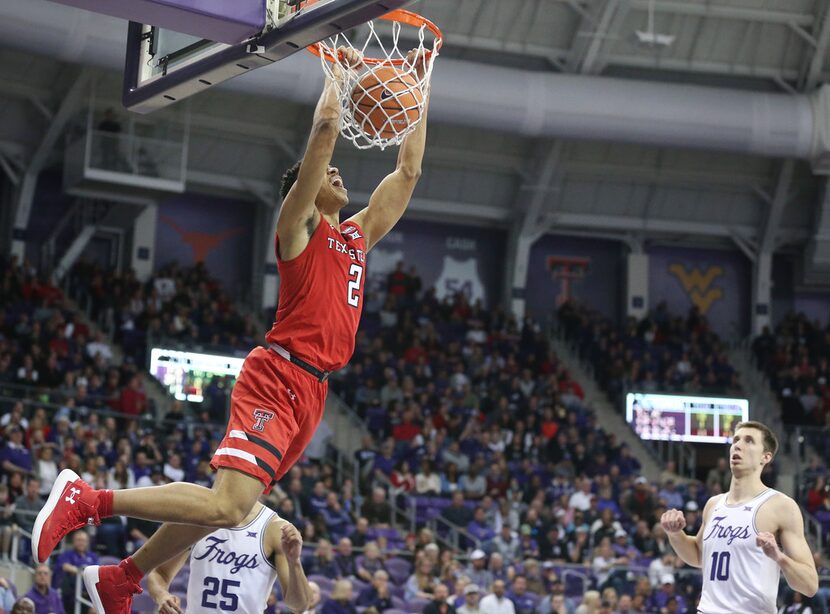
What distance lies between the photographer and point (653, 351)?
95.9 feet

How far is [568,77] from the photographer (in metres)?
25.3

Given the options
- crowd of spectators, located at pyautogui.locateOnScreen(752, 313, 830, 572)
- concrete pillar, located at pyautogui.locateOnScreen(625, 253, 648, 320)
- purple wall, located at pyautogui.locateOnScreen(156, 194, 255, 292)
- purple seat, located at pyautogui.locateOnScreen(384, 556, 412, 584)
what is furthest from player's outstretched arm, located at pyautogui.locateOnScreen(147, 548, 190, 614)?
concrete pillar, located at pyautogui.locateOnScreen(625, 253, 648, 320)

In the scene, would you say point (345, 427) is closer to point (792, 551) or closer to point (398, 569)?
point (398, 569)

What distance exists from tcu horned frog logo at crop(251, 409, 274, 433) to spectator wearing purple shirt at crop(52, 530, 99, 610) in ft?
24.2

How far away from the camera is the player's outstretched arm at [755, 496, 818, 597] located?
7285 millimetres

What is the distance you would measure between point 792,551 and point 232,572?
3469 mm

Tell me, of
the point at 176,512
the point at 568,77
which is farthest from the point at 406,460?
the point at 176,512

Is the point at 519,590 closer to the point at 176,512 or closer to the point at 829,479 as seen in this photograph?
the point at 829,479

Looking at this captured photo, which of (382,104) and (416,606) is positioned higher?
(382,104)

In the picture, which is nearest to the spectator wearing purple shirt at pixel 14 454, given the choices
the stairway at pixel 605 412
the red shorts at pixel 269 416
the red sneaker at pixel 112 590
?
the red sneaker at pixel 112 590

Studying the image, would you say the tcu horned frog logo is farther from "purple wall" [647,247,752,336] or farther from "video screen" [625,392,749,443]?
"purple wall" [647,247,752,336]

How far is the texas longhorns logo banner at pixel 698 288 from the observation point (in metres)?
32.5

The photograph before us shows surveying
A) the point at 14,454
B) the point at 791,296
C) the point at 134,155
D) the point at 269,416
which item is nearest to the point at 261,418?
the point at 269,416

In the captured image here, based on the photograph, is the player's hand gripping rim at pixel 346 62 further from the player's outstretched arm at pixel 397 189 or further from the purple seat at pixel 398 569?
the purple seat at pixel 398 569
